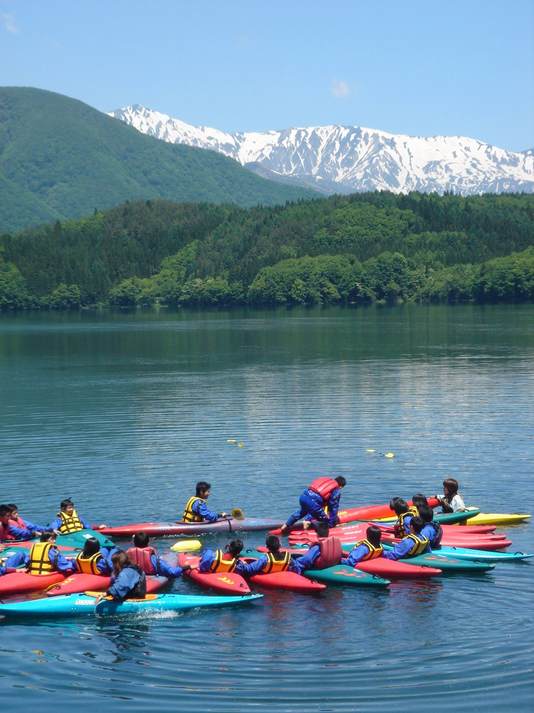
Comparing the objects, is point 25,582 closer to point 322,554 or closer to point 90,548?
point 90,548

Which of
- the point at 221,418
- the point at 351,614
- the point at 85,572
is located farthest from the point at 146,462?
the point at 351,614

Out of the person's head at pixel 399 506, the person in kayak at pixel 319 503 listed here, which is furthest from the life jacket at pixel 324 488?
the person's head at pixel 399 506

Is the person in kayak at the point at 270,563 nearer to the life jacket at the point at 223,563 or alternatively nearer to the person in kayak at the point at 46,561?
the life jacket at the point at 223,563

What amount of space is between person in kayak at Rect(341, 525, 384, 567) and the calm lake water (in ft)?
4.40

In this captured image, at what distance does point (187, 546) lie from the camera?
3388cm

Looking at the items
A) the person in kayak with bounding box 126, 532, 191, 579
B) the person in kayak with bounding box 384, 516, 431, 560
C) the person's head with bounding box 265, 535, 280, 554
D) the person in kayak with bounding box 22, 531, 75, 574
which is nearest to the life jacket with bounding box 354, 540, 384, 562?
the person in kayak with bounding box 384, 516, 431, 560

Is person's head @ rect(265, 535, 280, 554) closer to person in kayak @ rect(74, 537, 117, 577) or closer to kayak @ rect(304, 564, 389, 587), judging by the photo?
kayak @ rect(304, 564, 389, 587)

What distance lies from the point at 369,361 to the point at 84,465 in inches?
2047

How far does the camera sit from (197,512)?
36031mm

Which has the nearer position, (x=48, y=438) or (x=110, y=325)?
(x=48, y=438)

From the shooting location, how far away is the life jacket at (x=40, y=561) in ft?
98.0

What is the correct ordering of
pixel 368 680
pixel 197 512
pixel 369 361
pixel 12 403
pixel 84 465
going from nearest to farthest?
pixel 368 680
pixel 197 512
pixel 84 465
pixel 12 403
pixel 369 361

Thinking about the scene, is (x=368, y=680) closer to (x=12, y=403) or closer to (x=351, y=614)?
(x=351, y=614)

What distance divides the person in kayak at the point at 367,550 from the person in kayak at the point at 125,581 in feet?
19.9
